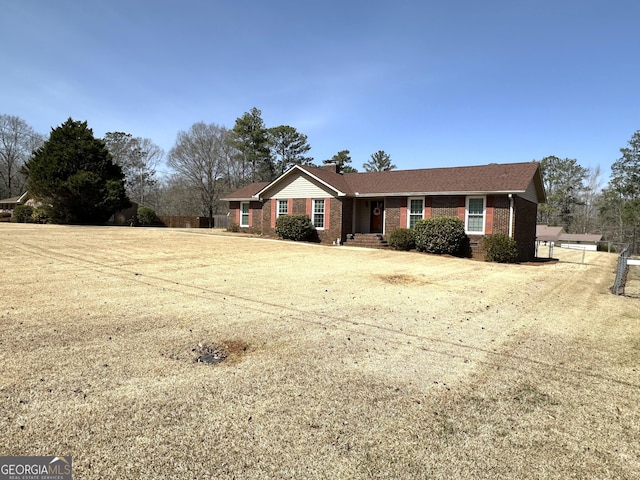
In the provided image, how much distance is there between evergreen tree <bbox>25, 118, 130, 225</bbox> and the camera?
2667 cm

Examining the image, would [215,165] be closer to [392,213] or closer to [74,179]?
[74,179]

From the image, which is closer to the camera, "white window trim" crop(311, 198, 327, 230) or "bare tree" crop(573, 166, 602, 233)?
"white window trim" crop(311, 198, 327, 230)

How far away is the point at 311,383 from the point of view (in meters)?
3.73

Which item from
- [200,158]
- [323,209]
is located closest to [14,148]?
[200,158]

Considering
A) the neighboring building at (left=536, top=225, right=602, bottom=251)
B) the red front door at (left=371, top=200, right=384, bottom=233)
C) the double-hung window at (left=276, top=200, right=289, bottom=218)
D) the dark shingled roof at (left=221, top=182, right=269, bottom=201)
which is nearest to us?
the red front door at (left=371, top=200, right=384, bottom=233)

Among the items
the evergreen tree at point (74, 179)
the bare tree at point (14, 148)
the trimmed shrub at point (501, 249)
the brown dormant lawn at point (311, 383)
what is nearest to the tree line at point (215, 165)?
the bare tree at point (14, 148)

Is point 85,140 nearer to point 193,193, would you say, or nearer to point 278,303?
point 193,193

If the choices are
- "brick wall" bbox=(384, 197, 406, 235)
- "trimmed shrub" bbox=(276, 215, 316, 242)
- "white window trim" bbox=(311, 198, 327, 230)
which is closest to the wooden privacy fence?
"trimmed shrub" bbox=(276, 215, 316, 242)

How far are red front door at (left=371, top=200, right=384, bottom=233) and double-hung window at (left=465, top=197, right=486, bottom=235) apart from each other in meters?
5.23

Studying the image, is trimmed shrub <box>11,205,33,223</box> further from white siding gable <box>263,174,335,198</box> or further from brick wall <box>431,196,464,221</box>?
brick wall <box>431,196,464,221</box>

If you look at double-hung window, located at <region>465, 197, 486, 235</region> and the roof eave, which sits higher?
the roof eave

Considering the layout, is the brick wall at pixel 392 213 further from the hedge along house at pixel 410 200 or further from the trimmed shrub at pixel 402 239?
the trimmed shrub at pixel 402 239

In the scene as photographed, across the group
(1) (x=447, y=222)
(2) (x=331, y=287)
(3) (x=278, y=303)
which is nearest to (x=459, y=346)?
(3) (x=278, y=303)

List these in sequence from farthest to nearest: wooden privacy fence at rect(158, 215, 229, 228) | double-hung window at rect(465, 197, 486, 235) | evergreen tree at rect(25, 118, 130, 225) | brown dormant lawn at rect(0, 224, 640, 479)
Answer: wooden privacy fence at rect(158, 215, 229, 228) < evergreen tree at rect(25, 118, 130, 225) < double-hung window at rect(465, 197, 486, 235) < brown dormant lawn at rect(0, 224, 640, 479)
